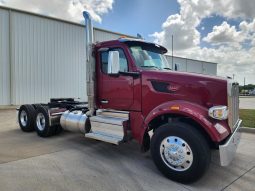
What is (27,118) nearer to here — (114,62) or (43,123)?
(43,123)

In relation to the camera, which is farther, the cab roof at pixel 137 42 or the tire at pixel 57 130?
the tire at pixel 57 130

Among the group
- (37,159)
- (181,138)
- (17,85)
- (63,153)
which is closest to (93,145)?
(63,153)

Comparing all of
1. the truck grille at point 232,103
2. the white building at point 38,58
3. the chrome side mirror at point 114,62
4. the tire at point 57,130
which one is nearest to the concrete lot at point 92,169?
the tire at point 57,130

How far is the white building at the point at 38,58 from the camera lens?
1395 centimetres

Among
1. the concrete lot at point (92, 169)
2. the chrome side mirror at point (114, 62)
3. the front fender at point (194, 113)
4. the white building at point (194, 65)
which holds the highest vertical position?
the white building at point (194, 65)

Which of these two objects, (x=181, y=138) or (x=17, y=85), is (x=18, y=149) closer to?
(x=181, y=138)

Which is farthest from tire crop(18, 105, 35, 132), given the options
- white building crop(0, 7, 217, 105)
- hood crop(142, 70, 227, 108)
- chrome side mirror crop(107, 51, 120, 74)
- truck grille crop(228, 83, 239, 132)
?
white building crop(0, 7, 217, 105)

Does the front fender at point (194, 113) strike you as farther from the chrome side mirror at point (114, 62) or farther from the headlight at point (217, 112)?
the chrome side mirror at point (114, 62)

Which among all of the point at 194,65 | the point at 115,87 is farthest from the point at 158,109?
the point at 194,65

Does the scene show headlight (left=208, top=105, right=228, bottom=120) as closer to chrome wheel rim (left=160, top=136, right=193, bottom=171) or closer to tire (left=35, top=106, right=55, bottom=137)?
chrome wheel rim (left=160, top=136, right=193, bottom=171)

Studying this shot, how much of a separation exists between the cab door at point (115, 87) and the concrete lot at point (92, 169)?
1149 millimetres

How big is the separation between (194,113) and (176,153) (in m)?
0.72

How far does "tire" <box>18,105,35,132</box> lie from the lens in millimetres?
7531

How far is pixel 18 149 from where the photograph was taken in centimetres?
566
